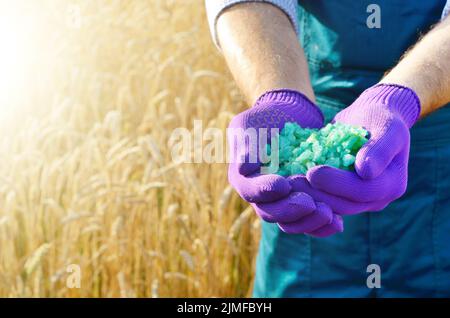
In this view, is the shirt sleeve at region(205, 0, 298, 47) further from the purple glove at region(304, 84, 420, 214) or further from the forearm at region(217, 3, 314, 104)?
the purple glove at region(304, 84, 420, 214)

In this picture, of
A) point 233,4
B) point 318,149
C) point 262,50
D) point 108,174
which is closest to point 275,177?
point 318,149

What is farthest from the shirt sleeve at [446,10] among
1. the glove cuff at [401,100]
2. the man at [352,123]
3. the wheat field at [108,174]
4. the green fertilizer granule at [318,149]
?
the wheat field at [108,174]

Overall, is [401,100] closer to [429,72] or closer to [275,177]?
[429,72]

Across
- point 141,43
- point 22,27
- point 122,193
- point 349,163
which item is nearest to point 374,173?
point 349,163

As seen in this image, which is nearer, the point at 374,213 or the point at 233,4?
the point at 233,4

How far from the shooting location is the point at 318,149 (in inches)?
57.4

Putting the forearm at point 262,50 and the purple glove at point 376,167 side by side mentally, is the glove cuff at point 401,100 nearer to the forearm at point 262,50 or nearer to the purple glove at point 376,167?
the purple glove at point 376,167

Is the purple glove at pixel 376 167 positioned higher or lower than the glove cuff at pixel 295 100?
lower

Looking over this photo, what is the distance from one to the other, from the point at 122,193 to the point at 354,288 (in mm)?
754

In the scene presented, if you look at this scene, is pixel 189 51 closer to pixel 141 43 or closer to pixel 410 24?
pixel 141 43

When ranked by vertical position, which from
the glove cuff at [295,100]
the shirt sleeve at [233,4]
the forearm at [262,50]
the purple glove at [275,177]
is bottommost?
the purple glove at [275,177]

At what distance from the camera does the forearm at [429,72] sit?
154 cm

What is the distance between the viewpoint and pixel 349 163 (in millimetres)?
1419

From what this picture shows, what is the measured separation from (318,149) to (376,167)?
0.46 feet
